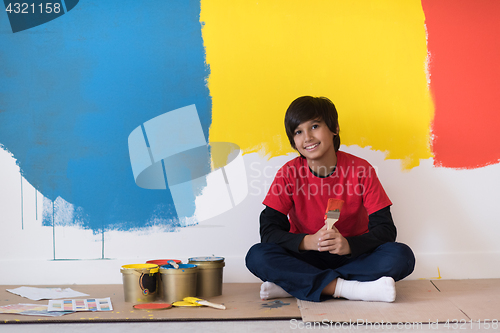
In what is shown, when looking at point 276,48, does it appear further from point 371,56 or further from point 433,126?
point 433,126

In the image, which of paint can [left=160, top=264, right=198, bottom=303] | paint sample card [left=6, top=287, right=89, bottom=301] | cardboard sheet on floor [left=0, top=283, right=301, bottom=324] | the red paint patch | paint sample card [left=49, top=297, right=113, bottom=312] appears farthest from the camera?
the red paint patch

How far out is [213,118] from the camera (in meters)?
1.75

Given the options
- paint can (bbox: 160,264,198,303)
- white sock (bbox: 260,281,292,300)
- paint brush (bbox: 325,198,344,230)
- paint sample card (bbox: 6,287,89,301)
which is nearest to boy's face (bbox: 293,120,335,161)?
paint brush (bbox: 325,198,344,230)

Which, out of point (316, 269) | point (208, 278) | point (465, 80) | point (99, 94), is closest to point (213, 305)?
point (208, 278)

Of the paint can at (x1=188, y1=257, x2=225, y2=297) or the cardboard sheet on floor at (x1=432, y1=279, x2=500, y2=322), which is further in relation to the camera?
the paint can at (x1=188, y1=257, x2=225, y2=297)

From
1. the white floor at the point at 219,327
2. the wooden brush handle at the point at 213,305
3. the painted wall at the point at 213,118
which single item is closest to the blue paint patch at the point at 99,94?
the painted wall at the point at 213,118

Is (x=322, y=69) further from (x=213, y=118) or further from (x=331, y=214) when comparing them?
(x=331, y=214)

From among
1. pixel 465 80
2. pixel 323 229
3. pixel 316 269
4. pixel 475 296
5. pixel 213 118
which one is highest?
pixel 465 80

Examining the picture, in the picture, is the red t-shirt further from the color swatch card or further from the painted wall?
the color swatch card

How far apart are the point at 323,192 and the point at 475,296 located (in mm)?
595

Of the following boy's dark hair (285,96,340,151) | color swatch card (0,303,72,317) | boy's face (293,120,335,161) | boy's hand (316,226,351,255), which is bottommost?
color swatch card (0,303,72,317)

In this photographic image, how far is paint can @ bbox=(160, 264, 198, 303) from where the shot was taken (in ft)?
4.37

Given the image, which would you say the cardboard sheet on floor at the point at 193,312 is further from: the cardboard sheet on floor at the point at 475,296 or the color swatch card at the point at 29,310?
the cardboard sheet on floor at the point at 475,296

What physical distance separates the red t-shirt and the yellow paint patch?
0.25m
